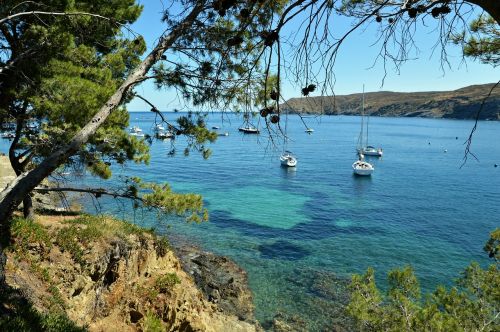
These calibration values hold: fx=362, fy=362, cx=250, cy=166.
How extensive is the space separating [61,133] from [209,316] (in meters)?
9.97

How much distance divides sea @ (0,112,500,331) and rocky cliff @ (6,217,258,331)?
1.91m

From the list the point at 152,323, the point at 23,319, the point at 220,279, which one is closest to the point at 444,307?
the point at 152,323

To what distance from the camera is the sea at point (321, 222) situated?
65.0 feet

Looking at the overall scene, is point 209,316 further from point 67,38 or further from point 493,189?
point 493,189

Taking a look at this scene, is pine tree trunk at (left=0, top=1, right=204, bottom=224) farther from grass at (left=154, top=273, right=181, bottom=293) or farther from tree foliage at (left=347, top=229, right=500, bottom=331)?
tree foliage at (left=347, top=229, right=500, bottom=331)

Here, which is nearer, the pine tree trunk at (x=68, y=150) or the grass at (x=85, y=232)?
the pine tree trunk at (x=68, y=150)

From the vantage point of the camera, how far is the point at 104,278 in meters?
12.0

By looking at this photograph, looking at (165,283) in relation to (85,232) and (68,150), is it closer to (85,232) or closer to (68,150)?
(85,232)

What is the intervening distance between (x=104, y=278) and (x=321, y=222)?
22.2 metres

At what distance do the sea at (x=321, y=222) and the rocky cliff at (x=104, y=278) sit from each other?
1910 mm

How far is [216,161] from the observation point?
194 ft

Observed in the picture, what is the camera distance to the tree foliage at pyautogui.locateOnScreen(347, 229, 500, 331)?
10.1 m

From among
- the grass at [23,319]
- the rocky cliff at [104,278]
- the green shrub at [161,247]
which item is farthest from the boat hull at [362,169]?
the grass at [23,319]

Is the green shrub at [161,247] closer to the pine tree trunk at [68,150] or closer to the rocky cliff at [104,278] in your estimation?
the rocky cliff at [104,278]
